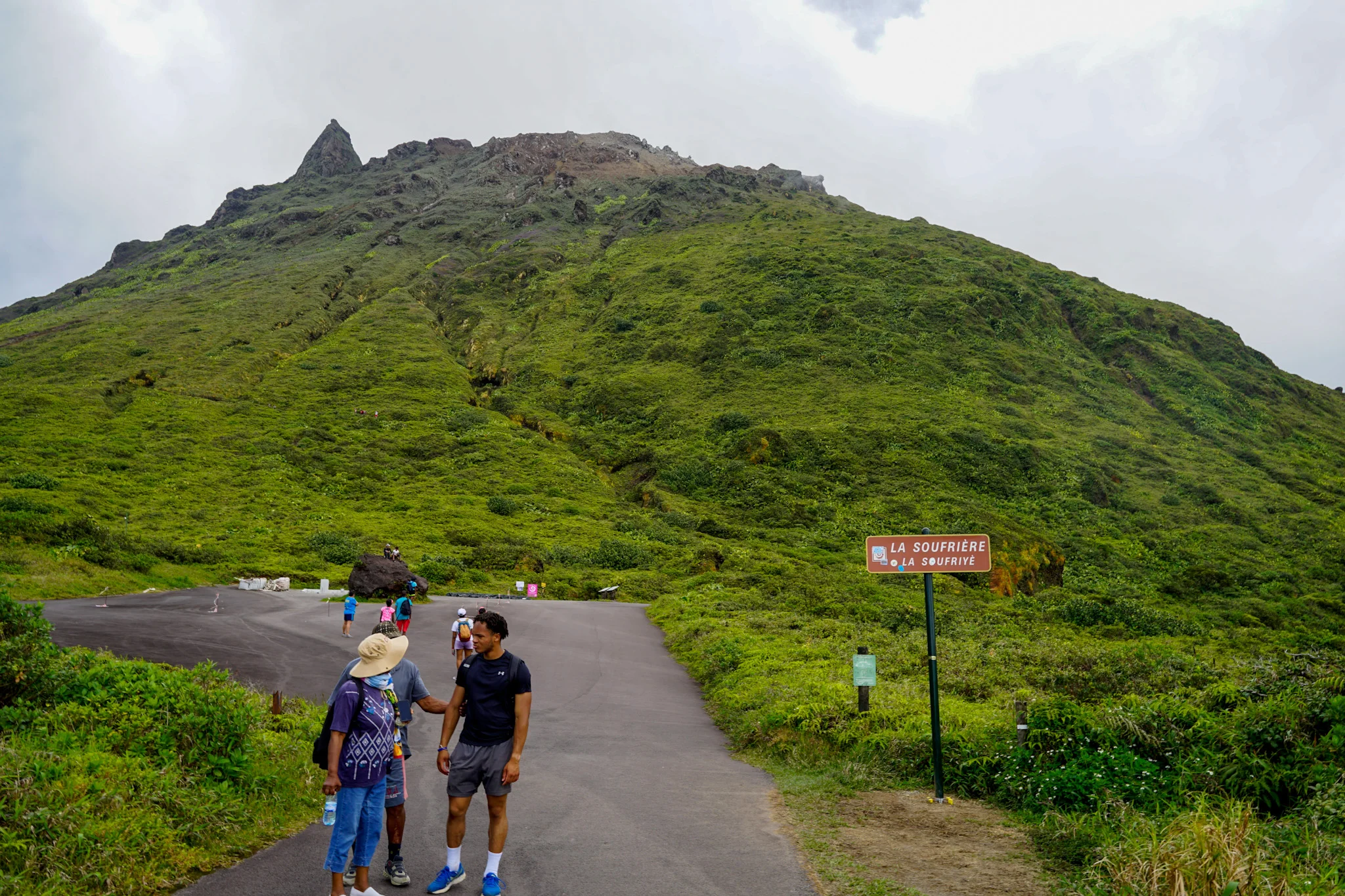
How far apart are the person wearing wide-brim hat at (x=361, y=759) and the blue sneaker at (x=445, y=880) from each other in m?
0.44

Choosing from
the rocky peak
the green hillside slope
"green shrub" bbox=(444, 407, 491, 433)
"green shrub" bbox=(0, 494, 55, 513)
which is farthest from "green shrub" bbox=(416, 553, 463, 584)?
the rocky peak

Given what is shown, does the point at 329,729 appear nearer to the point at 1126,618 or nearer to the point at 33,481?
the point at 1126,618

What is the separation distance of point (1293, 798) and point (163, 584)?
3036 cm

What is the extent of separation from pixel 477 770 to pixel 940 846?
13.7 ft

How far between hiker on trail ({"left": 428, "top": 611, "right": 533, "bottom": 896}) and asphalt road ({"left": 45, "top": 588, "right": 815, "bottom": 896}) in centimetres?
47

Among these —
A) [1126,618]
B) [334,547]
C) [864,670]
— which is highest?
[334,547]

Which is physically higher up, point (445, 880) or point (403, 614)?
point (403, 614)

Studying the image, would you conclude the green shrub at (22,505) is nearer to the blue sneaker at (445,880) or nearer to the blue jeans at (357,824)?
the blue jeans at (357,824)

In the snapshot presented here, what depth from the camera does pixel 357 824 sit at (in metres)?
5.30

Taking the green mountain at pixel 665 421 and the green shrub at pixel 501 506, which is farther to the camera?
the green shrub at pixel 501 506

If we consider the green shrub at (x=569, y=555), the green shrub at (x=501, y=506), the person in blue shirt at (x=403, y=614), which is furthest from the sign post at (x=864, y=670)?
the green shrub at (x=501, y=506)

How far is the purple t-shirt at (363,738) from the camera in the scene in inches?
208

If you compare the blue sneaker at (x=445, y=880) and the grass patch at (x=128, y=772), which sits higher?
the grass patch at (x=128, y=772)

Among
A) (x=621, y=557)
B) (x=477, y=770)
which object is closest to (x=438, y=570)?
(x=621, y=557)
